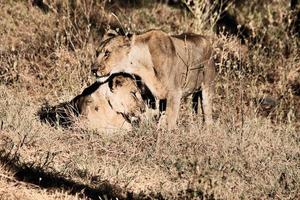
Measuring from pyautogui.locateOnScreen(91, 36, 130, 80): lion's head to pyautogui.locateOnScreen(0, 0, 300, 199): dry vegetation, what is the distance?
2.48ft

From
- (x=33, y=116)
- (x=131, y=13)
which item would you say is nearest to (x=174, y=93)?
(x=33, y=116)

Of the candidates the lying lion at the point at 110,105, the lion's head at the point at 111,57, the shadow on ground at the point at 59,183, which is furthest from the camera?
the lying lion at the point at 110,105

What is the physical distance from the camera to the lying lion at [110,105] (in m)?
8.59

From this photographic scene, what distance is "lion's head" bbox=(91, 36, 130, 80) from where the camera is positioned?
8.47 meters

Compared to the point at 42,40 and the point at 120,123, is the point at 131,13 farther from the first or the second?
the point at 120,123

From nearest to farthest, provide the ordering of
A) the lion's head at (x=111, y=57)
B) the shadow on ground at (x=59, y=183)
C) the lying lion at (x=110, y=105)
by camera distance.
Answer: the shadow on ground at (x=59, y=183), the lion's head at (x=111, y=57), the lying lion at (x=110, y=105)

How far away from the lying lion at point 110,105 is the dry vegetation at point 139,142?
366mm

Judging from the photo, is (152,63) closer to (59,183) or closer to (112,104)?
(112,104)

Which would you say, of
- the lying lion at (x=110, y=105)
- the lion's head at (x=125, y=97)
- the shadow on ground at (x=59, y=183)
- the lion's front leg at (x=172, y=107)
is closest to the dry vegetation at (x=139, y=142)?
the shadow on ground at (x=59, y=183)

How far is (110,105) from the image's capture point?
868cm

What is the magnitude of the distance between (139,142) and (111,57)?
1.26m

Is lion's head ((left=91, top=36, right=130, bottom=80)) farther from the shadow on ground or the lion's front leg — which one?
the shadow on ground

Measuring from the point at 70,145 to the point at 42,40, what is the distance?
525 centimetres

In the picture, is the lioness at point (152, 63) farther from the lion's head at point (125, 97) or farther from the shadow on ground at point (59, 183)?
the shadow on ground at point (59, 183)
